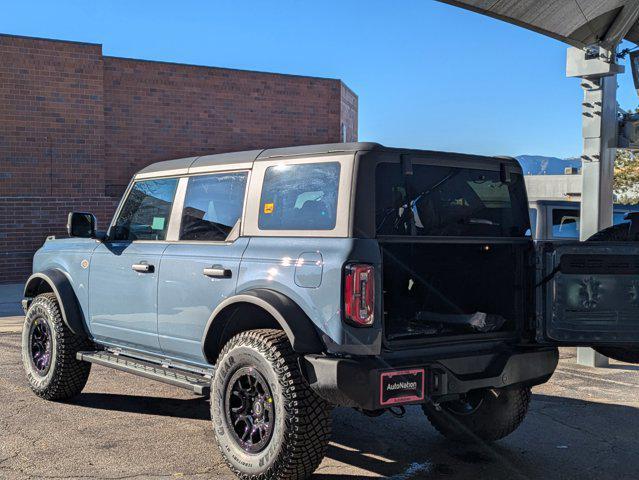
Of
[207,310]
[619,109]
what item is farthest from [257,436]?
[619,109]

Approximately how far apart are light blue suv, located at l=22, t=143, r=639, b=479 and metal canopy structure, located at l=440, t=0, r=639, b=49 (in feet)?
9.70

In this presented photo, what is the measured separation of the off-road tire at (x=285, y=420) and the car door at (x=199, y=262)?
558 mm

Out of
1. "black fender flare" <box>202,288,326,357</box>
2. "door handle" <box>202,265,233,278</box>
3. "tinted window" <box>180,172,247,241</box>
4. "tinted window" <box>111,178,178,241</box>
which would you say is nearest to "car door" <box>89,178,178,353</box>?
"tinted window" <box>111,178,178,241</box>

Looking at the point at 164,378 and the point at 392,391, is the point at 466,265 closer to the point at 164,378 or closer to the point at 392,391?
the point at 392,391

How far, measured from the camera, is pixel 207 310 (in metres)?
4.86

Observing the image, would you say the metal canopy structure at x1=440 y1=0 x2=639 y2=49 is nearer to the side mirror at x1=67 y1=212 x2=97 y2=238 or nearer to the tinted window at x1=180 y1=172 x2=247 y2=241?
the tinted window at x1=180 y1=172 x2=247 y2=241

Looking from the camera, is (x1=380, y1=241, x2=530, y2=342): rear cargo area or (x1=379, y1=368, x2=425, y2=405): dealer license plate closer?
(x1=379, y1=368, x2=425, y2=405): dealer license plate

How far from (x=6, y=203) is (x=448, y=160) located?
503 inches

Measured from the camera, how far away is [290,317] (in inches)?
162

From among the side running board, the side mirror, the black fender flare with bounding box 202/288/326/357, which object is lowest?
the side running board

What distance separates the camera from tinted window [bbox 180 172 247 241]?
16.4 feet

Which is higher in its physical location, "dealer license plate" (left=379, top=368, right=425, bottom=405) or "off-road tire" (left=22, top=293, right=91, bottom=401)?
"dealer license plate" (left=379, top=368, right=425, bottom=405)

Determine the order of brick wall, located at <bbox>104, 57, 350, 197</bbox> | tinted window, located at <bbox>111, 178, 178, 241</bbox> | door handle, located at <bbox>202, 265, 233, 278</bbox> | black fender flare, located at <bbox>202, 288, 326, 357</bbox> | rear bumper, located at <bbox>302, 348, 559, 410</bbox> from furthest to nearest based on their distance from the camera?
brick wall, located at <bbox>104, 57, 350, 197</bbox> → tinted window, located at <bbox>111, 178, 178, 241</bbox> → door handle, located at <bbox>202, 265, 233, 278</bbox> → black fender flare, located at <bbox>202, 288, 326, 357</bbox> → rear bumper, located at <bbox>302, 348, 559, 410</bbox>

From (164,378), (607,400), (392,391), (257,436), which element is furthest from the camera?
(607,400)
